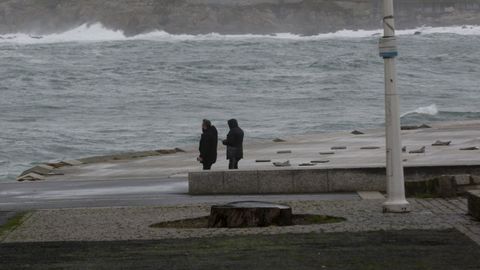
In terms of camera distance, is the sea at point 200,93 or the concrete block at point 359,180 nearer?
the concrete block at point 359,180

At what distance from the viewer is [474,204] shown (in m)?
13.7

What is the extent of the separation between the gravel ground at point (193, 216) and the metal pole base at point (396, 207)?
4.6 inches

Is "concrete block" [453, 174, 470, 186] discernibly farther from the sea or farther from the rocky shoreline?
the rocky shoreline

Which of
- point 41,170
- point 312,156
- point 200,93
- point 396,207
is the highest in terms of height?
point 200,93

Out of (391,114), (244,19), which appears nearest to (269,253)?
(391,114)

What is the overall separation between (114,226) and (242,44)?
119 meters

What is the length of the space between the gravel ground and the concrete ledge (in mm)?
1742

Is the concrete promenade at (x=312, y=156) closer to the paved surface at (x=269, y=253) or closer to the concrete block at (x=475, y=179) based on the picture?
the concrete block at (x=475, y=179)

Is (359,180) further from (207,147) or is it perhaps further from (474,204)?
(207,147)

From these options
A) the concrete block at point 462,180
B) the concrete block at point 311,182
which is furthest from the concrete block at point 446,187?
the concrete block at point 311,182

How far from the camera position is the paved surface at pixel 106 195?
700 inches

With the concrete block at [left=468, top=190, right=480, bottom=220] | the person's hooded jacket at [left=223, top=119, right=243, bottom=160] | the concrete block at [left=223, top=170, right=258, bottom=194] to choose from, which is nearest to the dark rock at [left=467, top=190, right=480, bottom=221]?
the concrete block at [left=468, top=190, right=480, bottom=220]

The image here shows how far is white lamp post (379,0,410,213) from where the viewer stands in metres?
14.9

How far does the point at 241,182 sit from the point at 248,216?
475 cm
